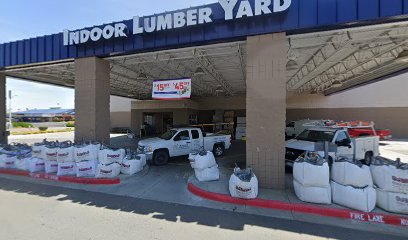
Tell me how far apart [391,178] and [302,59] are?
24.2 ft

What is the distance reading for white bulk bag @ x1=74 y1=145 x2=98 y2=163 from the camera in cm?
774

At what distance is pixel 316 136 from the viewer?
9164 millimetres

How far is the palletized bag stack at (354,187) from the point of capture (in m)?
4.83

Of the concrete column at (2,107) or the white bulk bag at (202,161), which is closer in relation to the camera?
the white bulk bag at (202,161)

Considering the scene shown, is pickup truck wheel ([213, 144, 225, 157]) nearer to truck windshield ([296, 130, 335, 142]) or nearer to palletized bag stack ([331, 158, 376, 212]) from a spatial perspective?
truck windshield ([296, 130, 335, 142])

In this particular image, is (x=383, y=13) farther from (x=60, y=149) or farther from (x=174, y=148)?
(x=60, y=149)

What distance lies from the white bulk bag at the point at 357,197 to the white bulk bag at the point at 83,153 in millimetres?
7825

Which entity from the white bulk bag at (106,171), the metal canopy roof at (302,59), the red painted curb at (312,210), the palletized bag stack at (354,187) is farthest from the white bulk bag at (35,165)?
the palletized bag stack at (354,187)

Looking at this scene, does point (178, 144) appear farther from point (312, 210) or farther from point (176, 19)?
point (312, 210)

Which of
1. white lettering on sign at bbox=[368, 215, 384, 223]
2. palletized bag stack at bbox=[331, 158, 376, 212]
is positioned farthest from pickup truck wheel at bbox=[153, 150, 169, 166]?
white lettering on sign at bbox=[368, 215, 384, 223]

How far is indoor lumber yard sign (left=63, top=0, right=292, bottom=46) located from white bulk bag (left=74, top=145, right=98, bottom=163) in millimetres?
4171

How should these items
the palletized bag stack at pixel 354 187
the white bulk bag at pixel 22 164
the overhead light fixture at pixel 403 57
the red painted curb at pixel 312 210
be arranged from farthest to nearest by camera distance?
the overhead light fixture at pixel 403 57, the white bulk bag at pixel 22 164, the palletized bag stack at pixel 354 187, the red painted curb at pixel 312 210

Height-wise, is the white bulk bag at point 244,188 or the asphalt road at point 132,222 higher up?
the white bulk bag at point 244,188

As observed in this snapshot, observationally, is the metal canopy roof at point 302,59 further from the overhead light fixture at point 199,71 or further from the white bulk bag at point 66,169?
the white bulk bag at point 66,169
